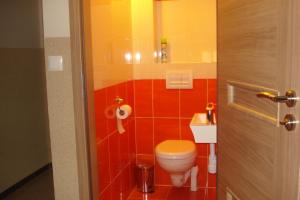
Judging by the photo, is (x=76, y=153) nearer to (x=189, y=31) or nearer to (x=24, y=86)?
(x=24, y=86)

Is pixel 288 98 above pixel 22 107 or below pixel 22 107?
above

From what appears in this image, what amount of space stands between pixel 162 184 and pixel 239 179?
6.34 ft

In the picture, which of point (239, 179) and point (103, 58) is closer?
point (239, 179)

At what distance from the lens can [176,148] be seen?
2.82m

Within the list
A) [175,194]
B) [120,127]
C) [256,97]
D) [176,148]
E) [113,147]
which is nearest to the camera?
[256,97]

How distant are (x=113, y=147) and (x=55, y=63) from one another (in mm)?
959

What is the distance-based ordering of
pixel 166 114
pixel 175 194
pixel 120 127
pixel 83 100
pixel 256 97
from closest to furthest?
pixel 256 97 → pixel 83 100 → pixel 120 127 → pixel 175 194 → pixel 166 114

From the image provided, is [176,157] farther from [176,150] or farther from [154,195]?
[154,195]

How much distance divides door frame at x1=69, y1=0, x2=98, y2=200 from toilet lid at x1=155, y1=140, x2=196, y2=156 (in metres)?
0.88

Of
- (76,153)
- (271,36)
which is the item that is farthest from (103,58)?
(271,36)

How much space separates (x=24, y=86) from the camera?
10.6ft

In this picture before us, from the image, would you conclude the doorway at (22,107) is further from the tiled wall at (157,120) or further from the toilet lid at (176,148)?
the toilet lid at (176,148)

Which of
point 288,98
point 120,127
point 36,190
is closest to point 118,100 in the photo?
point 120,127

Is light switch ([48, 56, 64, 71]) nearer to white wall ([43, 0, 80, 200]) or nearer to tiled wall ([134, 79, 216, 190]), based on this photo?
white wall ([43, 0, 80, 200])
